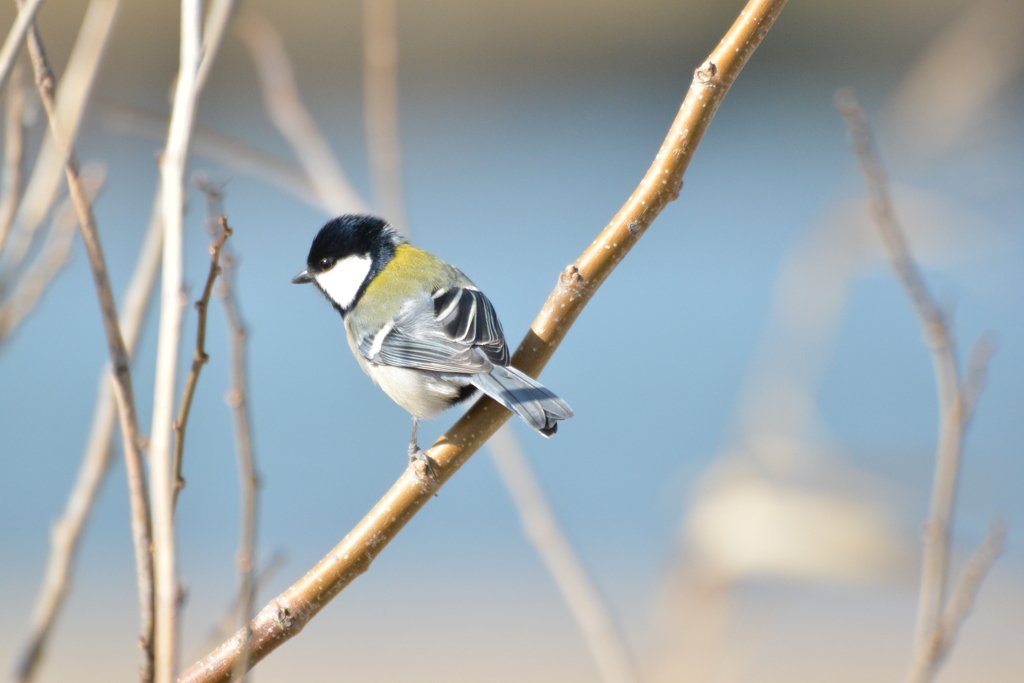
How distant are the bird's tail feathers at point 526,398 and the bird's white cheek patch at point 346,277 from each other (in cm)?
61

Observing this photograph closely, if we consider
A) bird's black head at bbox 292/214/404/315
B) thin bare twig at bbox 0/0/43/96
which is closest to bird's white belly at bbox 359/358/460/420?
bird's black head at bbox 292/214/404/315

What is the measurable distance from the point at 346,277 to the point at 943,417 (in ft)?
3.71

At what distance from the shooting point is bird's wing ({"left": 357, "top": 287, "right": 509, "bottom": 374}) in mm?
1363

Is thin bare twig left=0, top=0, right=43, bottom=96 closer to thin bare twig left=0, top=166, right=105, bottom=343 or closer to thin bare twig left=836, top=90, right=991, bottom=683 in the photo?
thin bare twig left=0, top=166, right=105, bottom=343

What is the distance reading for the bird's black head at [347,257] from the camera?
1.64 meters

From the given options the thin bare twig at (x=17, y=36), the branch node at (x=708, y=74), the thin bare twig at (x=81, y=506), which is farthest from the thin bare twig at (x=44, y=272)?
the branch node at (x=708, y=74)

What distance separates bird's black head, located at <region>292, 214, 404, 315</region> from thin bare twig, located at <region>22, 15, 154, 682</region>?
→ 88cm

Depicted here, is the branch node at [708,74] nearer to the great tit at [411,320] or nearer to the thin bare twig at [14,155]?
the great tit at [411,320]

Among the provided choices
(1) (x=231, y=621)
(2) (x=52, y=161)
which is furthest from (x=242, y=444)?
(2) (x=52, y=161)

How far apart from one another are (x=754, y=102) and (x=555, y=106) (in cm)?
122

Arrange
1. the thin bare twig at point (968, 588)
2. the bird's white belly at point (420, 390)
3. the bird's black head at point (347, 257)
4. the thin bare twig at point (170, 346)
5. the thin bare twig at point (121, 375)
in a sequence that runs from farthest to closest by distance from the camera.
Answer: the bird's black head at point (347, 257) → the bird's white belly at point (420, 390) → the thin bare twig at point (968, 588) → the thin bare twig at point (121, 375) → the thin bare twig at point (170, 346)

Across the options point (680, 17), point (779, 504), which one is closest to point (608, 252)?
point (779, 504)

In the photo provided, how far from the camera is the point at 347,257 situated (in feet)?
5.58

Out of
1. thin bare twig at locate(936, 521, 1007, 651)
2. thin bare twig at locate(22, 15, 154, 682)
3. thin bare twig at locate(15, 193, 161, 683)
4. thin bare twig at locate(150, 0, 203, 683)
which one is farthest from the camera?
thin bare twig at locate(936, 521, 1007, 651)
